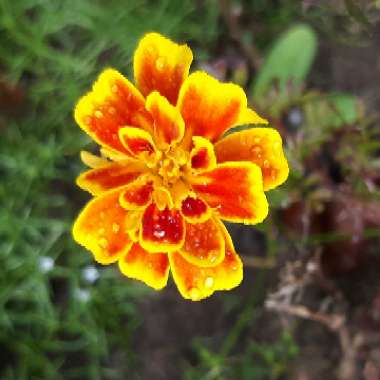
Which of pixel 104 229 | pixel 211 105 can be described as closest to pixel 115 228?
pixel 104 229

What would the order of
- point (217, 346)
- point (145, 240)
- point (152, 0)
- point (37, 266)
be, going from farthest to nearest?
point (152, 0)
point (217, 346)
point (37, 266)
point (145, 240)

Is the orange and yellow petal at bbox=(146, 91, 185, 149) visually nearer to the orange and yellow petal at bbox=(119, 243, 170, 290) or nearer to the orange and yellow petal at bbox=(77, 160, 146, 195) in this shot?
the orange and yellow petal at bbox=(77, 160, 146, 195)

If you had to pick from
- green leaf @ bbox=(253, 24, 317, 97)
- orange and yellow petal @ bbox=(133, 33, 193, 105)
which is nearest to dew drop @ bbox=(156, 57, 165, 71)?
orange and yellow petal @ bbox=(133, 33, 193, 105)

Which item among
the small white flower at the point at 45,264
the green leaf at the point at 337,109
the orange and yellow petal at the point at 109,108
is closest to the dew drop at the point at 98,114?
the orange and yellow petal at the point at 109,108

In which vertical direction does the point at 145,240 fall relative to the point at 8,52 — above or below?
above

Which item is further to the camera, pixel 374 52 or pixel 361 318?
pixel 374 52

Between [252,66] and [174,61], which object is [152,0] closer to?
[252,66]

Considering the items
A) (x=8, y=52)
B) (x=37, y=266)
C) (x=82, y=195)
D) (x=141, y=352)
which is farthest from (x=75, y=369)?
(x=8, y=52)
